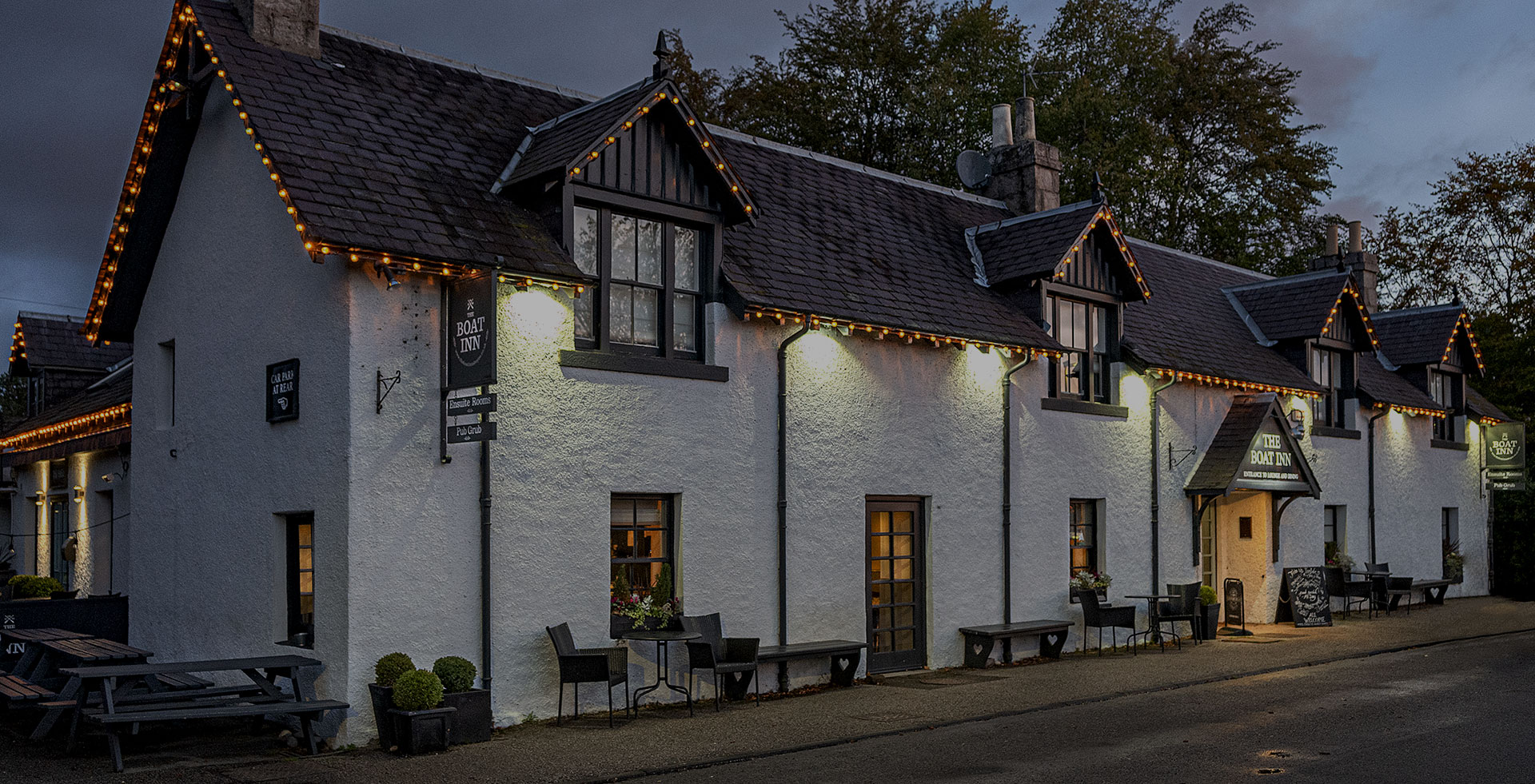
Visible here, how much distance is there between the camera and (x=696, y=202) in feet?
45.8

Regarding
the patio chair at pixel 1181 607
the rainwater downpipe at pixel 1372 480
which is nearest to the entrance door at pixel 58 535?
the patio chair at pixel 1181 607

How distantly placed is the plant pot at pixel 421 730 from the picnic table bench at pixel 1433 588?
21556 millimetres

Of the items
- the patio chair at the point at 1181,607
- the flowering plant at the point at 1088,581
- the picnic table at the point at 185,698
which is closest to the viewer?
the picnic table at the point at 185,698

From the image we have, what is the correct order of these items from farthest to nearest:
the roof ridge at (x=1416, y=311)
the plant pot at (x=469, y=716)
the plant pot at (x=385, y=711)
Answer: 1. the roof ridge at (x=1416, y=311)
2. the plant pot at (x=469, y=716)
3. the plant pot at (x=385, y=711)

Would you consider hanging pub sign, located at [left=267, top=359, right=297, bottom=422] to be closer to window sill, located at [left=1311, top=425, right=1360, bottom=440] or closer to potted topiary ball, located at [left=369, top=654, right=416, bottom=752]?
potted topiary ball, located at [left=369, top=654, right=416, bottom=752]

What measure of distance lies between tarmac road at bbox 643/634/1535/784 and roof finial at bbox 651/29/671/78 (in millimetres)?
6892

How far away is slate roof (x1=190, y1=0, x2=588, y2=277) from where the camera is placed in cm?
1162

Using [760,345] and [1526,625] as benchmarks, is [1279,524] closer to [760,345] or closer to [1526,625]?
[1526,625]

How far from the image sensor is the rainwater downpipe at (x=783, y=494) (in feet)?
47.3

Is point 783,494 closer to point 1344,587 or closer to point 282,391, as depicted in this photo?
point 282,391

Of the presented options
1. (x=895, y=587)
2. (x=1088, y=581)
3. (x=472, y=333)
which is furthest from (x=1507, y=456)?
(x=472, y=333)

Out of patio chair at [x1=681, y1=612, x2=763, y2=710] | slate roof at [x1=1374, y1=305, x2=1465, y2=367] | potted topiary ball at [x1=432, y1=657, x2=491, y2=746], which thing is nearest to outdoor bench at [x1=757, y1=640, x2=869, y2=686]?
patio chair at [x1=681, y1=612, x2=763, y2=710]

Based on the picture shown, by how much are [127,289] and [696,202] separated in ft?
23.3

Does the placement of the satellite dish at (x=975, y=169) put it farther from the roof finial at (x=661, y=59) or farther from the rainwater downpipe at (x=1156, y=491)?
the roof finial at (x=661, y=59)
